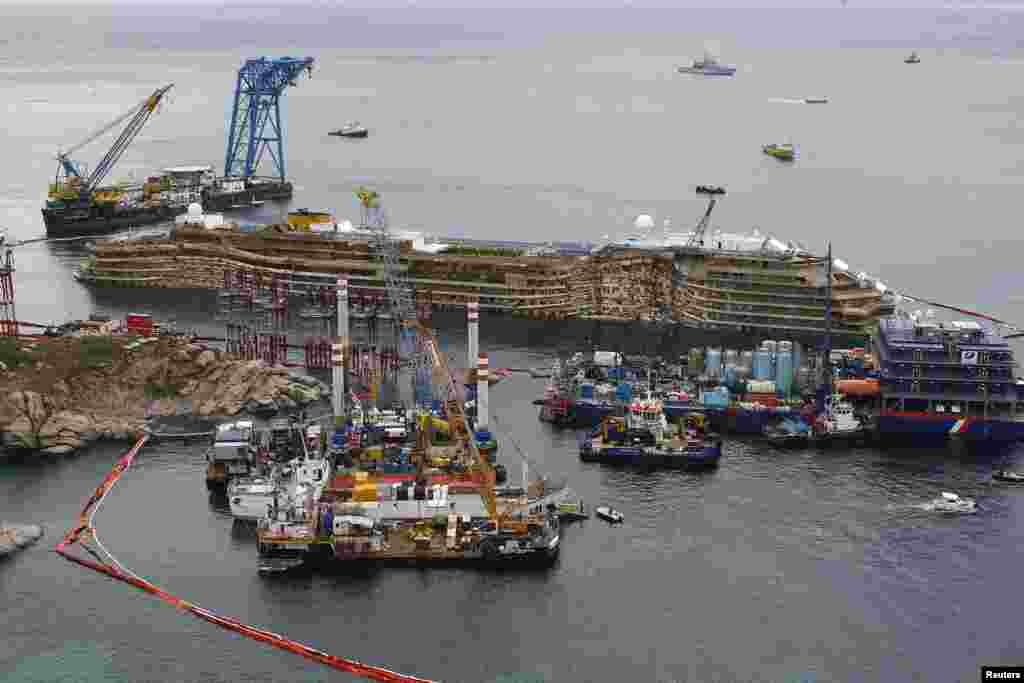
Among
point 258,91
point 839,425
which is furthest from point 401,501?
point 258,91

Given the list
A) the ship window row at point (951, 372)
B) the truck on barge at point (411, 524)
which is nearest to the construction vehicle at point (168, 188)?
the truck on barge at point (411, 524)

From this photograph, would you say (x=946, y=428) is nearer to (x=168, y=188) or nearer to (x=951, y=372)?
(x=951, y=372)

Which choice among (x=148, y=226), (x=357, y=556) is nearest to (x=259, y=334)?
(x=357, y=556)

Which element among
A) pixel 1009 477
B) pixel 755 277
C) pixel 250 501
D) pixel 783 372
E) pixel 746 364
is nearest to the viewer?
pixel 250 501

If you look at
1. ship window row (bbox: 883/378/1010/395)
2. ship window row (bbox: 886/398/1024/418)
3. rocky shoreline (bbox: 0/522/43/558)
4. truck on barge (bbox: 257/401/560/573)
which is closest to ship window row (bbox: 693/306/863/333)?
ship window row (bbox: 883/378/1010/395)

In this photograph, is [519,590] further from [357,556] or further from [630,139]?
[630,139]
